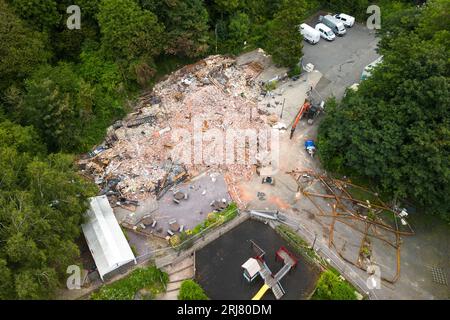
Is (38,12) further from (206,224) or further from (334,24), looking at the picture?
(334,24)

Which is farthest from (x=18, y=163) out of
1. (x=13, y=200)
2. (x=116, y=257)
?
(x=116, y=257)

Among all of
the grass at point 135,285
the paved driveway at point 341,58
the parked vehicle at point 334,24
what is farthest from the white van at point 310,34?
the grass at point 135,285

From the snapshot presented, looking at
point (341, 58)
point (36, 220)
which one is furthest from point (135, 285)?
point (341, 58)

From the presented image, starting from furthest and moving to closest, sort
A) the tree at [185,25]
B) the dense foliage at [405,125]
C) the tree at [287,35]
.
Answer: the tree at [185,25]
the tree at [287,35]
the dense foliage at [405,125]

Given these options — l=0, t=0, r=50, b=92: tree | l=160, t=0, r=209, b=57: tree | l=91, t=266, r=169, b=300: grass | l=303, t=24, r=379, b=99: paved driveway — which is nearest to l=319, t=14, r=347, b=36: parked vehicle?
l=303, t=24, r=379, b=99: paved driveway

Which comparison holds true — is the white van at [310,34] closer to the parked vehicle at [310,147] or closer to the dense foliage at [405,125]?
the dense foliage at [405,125]

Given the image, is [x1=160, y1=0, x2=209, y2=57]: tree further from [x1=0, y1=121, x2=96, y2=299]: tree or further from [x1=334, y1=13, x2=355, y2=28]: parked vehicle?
[x1=334, y1=13, x2=355, y2=28]: parked vehicle
